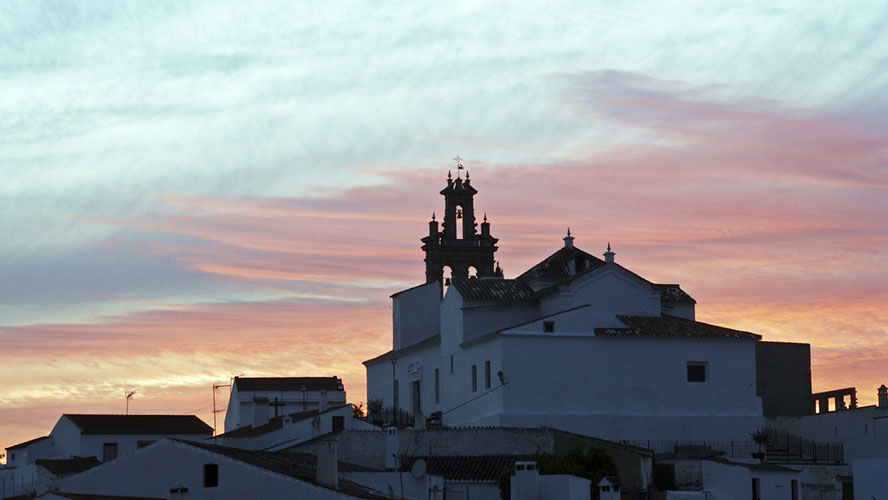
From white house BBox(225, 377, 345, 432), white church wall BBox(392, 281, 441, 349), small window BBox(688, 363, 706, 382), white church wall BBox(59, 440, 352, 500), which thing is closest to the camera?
white church wall BBox(59, 440, 352, 500)

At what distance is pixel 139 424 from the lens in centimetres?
7306

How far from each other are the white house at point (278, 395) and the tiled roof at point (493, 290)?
20011 mm

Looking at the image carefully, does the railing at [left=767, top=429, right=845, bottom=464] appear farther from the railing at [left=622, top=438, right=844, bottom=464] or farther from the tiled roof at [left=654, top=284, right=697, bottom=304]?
the tiled roof at [left=654, top=284, right=697, bottom=304]

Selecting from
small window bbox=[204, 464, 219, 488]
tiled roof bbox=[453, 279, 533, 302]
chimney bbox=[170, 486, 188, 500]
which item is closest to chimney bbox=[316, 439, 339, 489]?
small window bbox=[204, 464, 219, 488]

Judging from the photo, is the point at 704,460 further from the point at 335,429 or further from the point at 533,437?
the point at 335,429

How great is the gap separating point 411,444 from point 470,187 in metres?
25.9

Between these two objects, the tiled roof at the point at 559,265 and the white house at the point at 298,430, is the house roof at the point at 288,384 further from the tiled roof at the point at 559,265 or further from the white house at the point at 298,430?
the tiled roof at the point at 559,265

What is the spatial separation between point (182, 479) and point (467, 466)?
1446 centimetres

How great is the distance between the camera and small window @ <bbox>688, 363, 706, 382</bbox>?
54.6 m

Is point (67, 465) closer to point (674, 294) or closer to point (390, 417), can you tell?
point (390, 417)

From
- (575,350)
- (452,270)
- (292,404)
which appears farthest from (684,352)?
(292,404)

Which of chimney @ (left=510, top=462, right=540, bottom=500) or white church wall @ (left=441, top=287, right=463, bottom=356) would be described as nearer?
chimney @ (left=510, top=462, right=540, bottom=500)

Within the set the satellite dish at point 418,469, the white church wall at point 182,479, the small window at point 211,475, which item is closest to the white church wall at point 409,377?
the satellite dish at point 418,469

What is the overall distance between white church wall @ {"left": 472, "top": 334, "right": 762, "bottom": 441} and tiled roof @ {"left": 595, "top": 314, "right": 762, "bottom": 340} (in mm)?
272
